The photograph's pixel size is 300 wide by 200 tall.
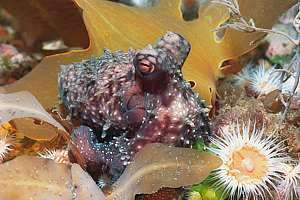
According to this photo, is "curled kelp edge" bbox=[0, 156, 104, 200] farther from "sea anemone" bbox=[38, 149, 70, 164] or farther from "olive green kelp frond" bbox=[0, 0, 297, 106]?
"olive green kelp frond" bbox=[0, 0, 297, 106]

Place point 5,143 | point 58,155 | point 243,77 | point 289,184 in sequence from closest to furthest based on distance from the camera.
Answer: point 289,184
point 58,155
point 5,143
point 243,77

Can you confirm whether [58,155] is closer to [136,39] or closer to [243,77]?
[136,39]

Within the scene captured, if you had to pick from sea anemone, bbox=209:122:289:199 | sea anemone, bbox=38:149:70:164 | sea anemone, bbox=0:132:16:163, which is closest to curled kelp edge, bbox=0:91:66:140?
sea anemone, bbox=38:149:70:164

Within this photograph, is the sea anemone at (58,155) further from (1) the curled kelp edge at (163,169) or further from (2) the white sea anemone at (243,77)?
(2) the white sea anemone at (243,77)

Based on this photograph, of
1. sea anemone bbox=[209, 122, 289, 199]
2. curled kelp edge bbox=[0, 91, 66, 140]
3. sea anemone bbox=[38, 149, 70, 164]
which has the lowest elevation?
sea anemone bbox=[38, 149, 70, 164]

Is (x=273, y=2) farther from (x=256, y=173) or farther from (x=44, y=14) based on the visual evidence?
→ (x=44, y=14)

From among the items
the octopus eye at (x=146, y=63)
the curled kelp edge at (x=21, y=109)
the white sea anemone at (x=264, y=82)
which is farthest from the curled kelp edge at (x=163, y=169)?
the white sea anemone at (x=264, y=82)

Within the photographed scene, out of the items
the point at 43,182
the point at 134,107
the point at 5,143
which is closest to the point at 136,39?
the point at 134,107
